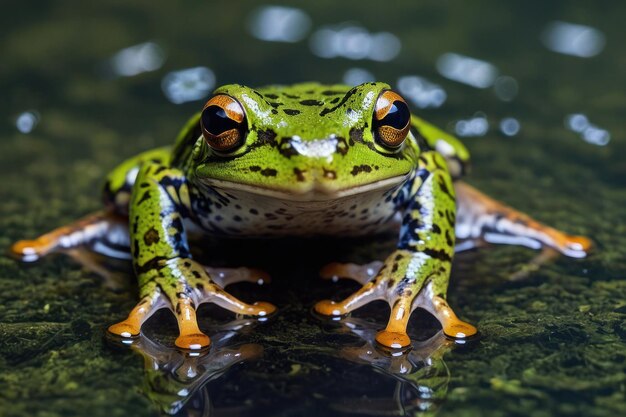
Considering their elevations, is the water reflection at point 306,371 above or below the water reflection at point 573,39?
below

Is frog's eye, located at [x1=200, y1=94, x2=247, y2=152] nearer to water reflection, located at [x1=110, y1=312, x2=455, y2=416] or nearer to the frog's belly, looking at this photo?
the frog's belly

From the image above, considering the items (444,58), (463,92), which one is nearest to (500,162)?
(463,92)

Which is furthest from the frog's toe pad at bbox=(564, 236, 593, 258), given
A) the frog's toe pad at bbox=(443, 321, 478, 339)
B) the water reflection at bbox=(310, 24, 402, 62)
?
the water reflection at bbox=(310, 24, 402, 62)

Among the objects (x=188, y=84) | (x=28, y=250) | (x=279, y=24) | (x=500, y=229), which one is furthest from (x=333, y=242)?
(x=279, y=24)

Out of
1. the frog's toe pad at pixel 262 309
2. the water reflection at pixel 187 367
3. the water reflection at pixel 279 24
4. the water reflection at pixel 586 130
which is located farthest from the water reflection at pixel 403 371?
the water reflection at pixel 279 24

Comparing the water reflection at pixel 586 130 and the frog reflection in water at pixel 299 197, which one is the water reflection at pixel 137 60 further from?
the water reflection at pixel 586 130
